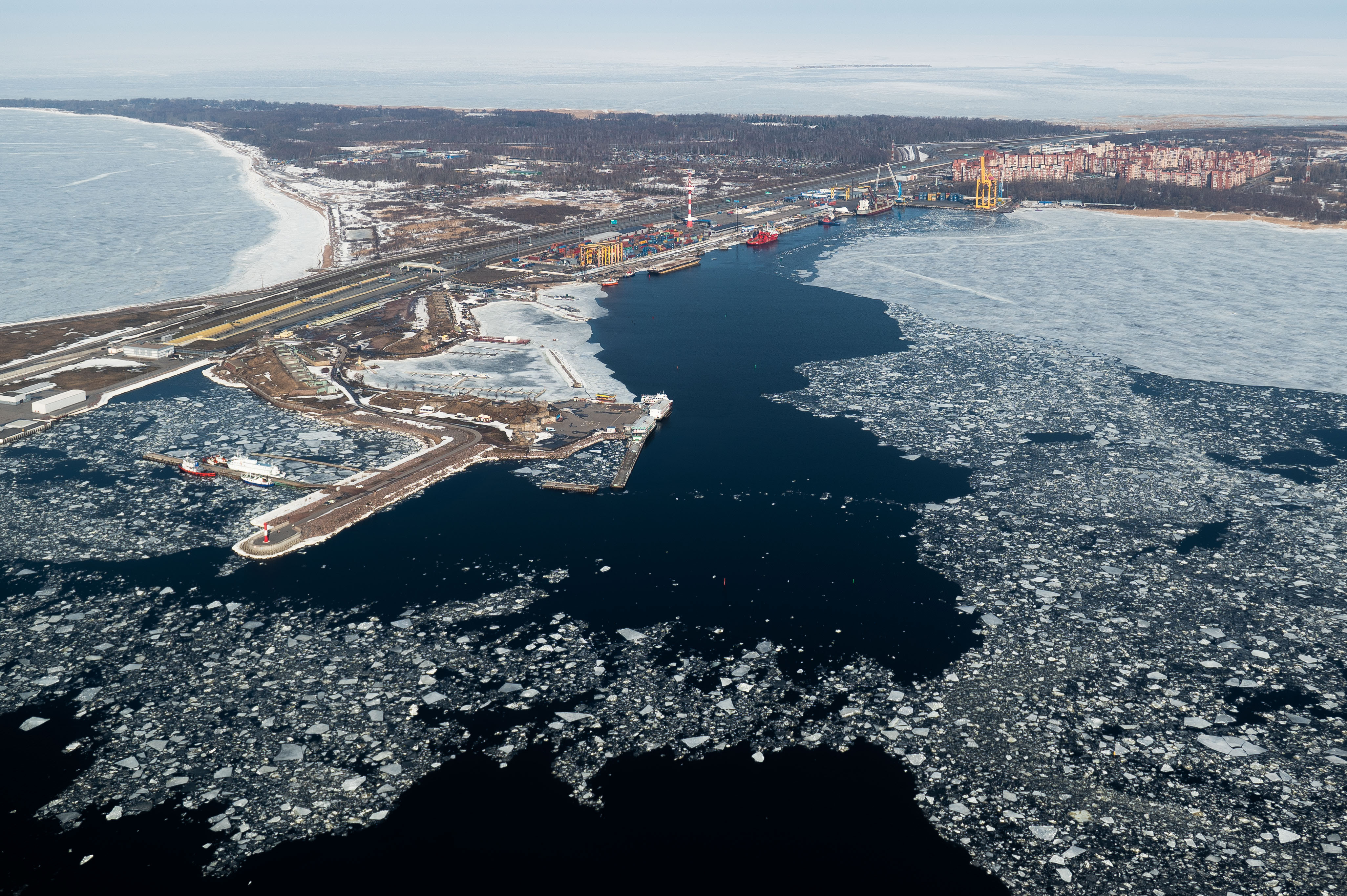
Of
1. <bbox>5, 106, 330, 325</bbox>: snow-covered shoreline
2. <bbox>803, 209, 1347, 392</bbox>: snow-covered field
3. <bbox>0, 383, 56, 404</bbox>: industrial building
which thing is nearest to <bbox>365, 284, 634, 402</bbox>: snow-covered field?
<bbox>0, 383, 56, 404</bbox>: industrial building

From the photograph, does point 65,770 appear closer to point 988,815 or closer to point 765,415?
point 988,815

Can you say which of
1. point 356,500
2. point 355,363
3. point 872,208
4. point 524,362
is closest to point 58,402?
point 355,363

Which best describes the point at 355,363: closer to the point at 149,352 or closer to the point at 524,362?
the point at 524,362

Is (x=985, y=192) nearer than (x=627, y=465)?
No

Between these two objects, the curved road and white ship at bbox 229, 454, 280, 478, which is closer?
the curved road

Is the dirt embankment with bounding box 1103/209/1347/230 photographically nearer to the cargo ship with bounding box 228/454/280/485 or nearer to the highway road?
the highway road
